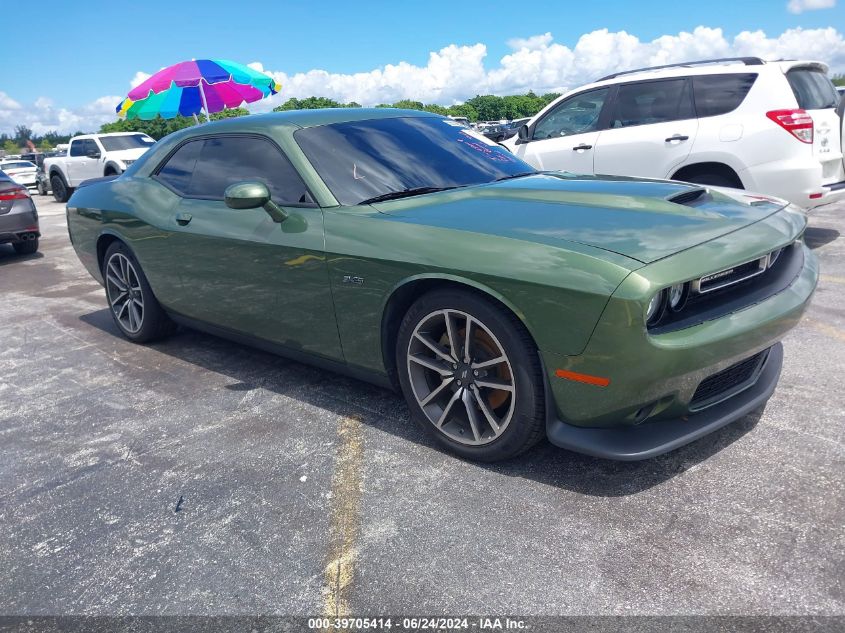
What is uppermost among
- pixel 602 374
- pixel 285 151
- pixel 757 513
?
pixel 285 151

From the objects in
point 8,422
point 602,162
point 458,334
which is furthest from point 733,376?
point 602,162

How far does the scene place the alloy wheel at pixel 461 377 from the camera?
2.74 m

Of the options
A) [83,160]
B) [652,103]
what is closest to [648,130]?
[652,103]

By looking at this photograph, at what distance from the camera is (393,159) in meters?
3.51

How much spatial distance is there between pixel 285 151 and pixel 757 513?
2.67 meters

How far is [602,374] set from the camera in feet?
7.78

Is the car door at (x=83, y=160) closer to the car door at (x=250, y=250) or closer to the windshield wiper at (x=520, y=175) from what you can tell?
the car door at (x=250, y=250)

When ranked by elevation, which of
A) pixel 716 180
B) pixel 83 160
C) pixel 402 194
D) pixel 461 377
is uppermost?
pixel 83 160

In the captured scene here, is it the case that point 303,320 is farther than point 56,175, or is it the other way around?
point 56,175

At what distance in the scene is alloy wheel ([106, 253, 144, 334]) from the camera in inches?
190

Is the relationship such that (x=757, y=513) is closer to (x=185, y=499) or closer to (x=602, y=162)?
(x=185, y=499)

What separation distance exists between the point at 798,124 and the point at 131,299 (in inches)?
219

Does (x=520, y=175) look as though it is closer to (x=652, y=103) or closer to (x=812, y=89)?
(x=652, y=103)

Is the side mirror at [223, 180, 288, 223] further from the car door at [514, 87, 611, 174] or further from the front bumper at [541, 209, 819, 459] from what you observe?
the car door at [514, 87, 611, 174]
